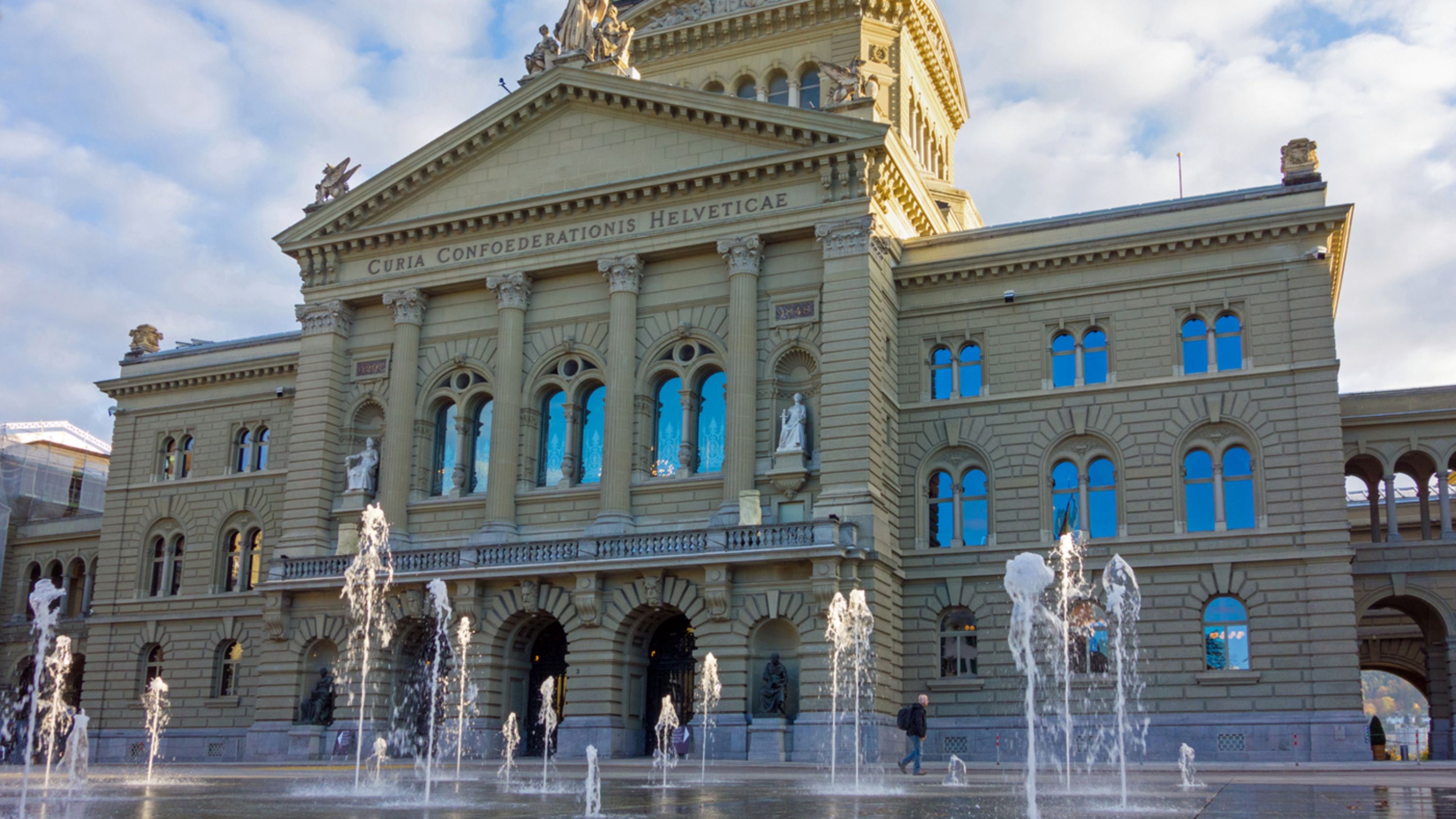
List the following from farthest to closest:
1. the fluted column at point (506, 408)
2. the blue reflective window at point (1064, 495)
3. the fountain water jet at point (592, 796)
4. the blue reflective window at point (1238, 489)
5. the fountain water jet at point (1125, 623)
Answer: the fluted column at point (506, 408)
the blue reflective window at point (1064, 495)
the blue reflective window at point (1238, 489)
the fountain water jet at point (1125, 623)
the fountain water jet at point (592, 796)

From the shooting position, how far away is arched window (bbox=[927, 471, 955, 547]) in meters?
37.0

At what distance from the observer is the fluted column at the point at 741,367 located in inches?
1403

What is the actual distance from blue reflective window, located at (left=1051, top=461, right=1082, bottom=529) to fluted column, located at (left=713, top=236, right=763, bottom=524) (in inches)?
313

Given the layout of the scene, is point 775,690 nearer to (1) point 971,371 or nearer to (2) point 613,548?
(2) point 613,548

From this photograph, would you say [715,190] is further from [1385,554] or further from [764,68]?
[1385,554]

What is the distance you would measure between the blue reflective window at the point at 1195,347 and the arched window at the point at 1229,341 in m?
0.30

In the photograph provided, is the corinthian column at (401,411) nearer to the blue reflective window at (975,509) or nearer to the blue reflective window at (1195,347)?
the blue reflective window at (975,509)

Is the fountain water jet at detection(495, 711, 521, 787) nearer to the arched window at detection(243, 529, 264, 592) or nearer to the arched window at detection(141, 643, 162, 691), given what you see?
the arched window at detection(243, 529, 264, 592)

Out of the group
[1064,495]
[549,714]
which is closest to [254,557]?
[549,714]

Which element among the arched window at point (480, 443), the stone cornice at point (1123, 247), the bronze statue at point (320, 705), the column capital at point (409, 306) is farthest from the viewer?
the column capital at point (409, 306)

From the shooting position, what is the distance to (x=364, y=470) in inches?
1592

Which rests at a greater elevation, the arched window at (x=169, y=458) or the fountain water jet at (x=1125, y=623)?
the arched window at (x=169, y=458)

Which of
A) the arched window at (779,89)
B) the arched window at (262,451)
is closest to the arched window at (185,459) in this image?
the arched window at (262,451)

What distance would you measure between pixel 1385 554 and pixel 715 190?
65.3 feet
